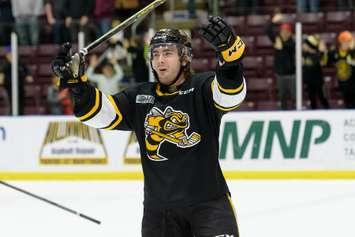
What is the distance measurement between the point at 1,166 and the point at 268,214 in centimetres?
401

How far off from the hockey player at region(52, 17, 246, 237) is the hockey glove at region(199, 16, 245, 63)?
147 millimetres

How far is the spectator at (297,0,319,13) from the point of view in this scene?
1001cm

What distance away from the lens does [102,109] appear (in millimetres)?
3178

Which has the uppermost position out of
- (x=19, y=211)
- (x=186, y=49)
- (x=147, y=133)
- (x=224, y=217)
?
(x=186, y=49)

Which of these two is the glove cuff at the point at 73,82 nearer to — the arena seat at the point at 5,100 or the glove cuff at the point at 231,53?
the glove cuff at the point at 231,53

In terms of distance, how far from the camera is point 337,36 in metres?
9.11

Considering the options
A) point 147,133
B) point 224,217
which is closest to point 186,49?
point 147,133

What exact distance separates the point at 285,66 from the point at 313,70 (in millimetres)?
292

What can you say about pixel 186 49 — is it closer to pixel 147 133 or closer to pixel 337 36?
pixel 147 133

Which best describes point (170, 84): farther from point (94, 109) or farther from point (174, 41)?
point (94, 109)

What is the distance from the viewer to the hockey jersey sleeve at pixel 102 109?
3.15m

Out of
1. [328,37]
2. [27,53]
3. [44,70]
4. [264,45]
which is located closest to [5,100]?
[27,53]

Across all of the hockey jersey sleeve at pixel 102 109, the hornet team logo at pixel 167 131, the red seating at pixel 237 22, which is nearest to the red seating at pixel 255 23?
the red seating at pixel 237 22

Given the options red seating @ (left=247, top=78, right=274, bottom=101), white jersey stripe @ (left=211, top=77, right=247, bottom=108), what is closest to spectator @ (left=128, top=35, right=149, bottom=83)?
red seating @ (left=247, top=78, right=274, bottom=101)
